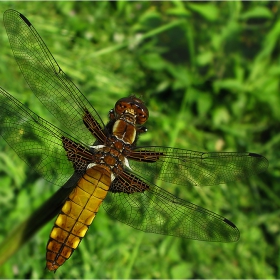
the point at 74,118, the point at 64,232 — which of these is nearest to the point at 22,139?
Result: the point at 74,118

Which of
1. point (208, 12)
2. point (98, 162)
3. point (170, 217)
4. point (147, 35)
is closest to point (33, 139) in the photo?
point (98, 162)

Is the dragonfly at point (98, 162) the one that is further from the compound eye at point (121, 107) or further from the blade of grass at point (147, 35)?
the blade of grass at point (147, 35)

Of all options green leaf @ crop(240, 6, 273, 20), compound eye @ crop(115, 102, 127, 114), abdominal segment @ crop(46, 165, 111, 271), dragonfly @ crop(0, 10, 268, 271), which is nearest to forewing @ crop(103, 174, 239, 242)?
dragonfly @ crop(0, 10, 268, 271)

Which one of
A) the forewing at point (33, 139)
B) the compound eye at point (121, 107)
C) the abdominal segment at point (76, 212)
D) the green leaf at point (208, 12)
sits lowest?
the abdominal segment at point (76, 212)

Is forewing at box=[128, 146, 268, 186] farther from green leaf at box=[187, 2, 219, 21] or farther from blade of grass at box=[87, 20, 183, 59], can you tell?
green leaf at box=[187, 2, 219, 21]

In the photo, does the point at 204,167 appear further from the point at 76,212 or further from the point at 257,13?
the point at 257,13

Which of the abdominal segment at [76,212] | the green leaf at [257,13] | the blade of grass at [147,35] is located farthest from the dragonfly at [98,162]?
the green leaf at [257,13]

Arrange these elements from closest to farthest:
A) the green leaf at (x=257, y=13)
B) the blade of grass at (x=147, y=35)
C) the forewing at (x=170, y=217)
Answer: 1. the forewing at (x=170, y=217)
2. the blade of grass at (x=147, y=35)
3. the green leaf at (x=257, y=13)
